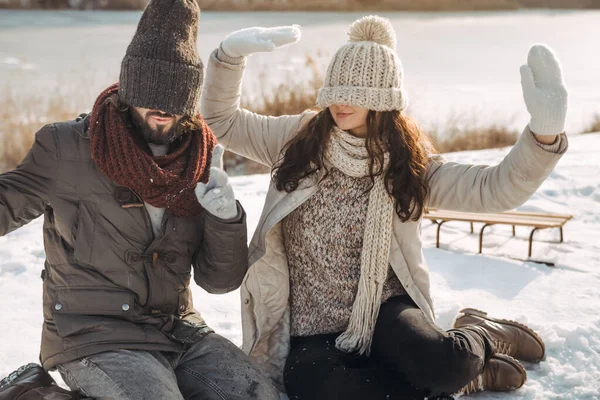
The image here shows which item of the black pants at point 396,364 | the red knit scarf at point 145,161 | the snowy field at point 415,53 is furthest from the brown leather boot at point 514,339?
the snowy field at point 415,53

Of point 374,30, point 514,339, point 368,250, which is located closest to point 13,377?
point 368,250

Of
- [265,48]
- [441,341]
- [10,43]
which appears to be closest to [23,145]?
[265,48]

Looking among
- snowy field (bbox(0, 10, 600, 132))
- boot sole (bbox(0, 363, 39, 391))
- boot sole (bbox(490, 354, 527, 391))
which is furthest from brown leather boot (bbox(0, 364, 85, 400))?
snowy field (bbox(0, 10, 600, 132))

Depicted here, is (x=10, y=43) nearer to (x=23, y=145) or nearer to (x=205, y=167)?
(x=23, y=145)

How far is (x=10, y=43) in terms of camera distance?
12.2m

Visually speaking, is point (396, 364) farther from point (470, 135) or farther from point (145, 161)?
point (470, 135)

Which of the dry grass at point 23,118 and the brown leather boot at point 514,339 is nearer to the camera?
the brown leather boot at point 514,339

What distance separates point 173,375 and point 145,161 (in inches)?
26.7

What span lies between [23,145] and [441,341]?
17.1 feet

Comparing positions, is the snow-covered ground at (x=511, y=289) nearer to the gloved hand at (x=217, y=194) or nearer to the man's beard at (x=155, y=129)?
the gloved hand at (x=217, y=194)

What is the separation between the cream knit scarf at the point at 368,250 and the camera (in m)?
2.54

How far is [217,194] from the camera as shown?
86.1 inches

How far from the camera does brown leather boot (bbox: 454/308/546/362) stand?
2920mm

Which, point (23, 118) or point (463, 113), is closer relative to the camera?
point (23, 118)
